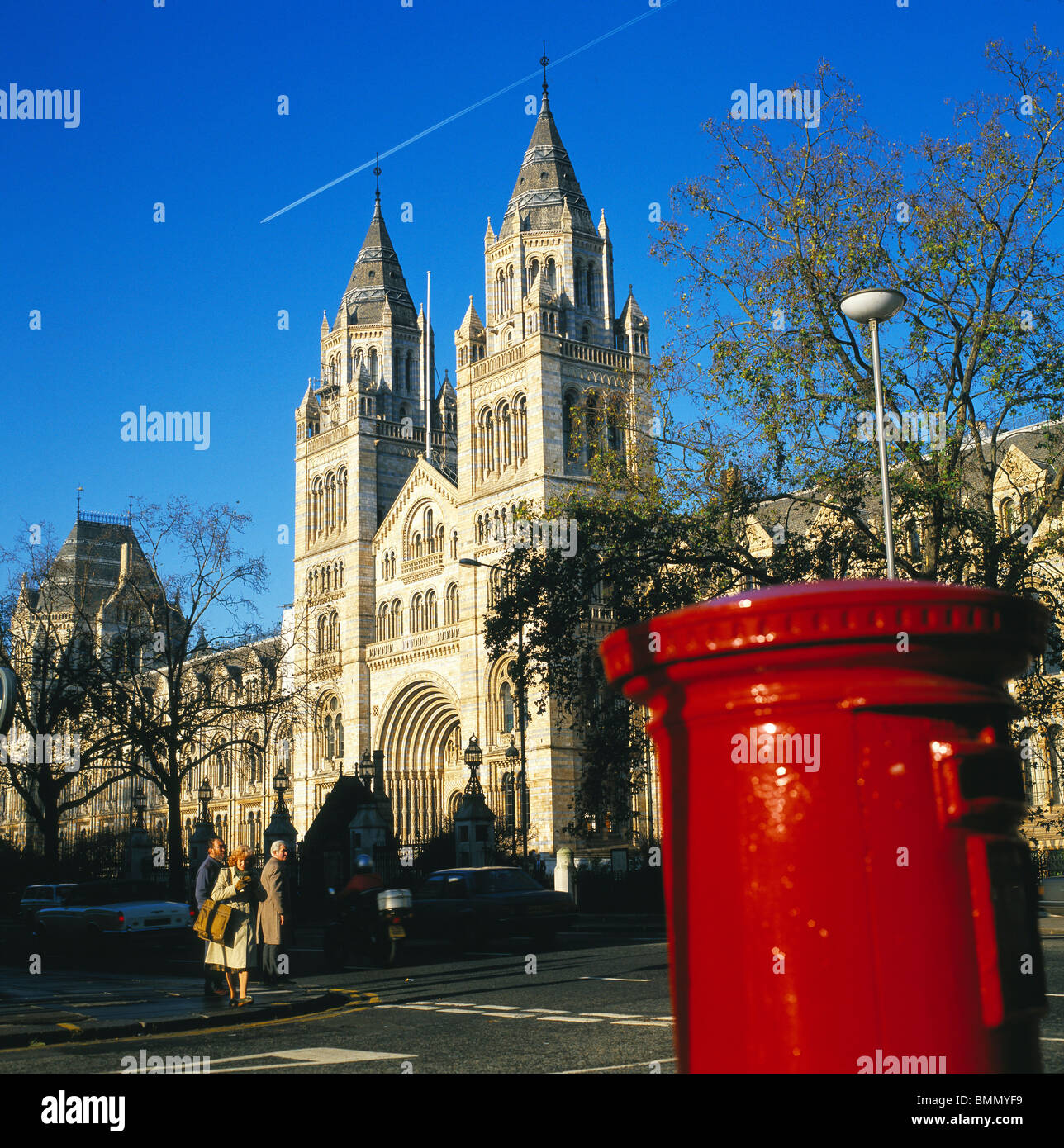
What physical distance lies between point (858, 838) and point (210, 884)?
16.3 metres

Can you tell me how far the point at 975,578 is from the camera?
21781 mm

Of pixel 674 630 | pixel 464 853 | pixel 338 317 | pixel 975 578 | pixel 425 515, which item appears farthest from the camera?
pixel 338 317

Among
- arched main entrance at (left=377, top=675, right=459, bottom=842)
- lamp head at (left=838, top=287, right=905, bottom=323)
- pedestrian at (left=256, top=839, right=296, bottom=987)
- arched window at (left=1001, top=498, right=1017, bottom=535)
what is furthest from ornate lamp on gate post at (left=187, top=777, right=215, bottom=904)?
lamp head at (left=838, top=287, right=905, bottom=323)

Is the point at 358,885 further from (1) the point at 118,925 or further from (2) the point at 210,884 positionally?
(1) the point at 118,925

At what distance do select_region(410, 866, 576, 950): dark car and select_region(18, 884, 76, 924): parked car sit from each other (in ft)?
40.2

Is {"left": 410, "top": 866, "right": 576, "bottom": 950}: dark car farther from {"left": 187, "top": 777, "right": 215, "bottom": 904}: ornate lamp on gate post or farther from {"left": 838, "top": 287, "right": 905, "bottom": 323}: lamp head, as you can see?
{"left": 187, "top": 777, "right": 215, "bottom": 904}: ornate lamp on gate post

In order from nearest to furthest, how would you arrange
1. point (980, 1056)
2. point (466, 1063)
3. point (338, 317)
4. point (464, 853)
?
point (980, 1056), point (466, 1063), point (464, 853), point (338, 317)

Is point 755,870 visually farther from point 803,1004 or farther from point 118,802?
point 118,802

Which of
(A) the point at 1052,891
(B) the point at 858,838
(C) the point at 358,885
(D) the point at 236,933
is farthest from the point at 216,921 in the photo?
(A) the point at 1052,891

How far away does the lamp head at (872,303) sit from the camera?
46.1 ft

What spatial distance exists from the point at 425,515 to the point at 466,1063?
163 feet
